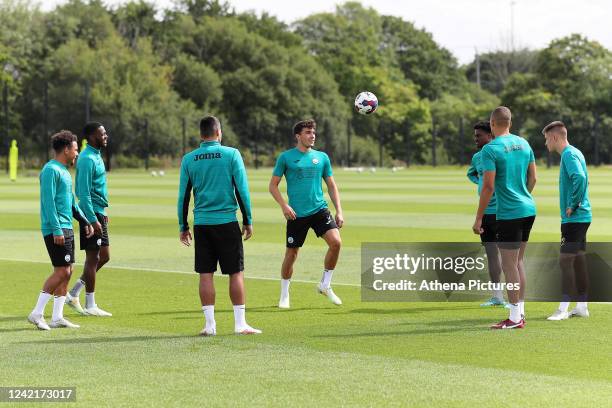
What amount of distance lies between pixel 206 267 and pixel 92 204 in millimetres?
2245

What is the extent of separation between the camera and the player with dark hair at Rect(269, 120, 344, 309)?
12867mm

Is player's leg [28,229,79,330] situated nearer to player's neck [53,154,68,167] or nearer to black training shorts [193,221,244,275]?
player's neck [53,154,68,167]

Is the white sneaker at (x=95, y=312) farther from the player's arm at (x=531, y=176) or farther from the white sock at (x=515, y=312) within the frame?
the player's arm at (x=531, y=176)

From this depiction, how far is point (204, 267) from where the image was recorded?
1062 cm

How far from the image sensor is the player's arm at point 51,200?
431 inches

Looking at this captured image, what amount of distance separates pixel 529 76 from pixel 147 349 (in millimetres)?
84507

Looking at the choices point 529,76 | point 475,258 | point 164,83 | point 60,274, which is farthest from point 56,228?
point 529,76

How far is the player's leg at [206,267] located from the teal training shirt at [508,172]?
262cm

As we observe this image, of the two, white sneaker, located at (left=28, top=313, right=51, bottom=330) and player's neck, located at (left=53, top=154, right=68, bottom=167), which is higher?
player's neck, located at (left=53, top=154, right=68, bottom=167)

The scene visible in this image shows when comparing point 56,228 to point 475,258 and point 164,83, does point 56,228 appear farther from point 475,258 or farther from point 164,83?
point 164,83

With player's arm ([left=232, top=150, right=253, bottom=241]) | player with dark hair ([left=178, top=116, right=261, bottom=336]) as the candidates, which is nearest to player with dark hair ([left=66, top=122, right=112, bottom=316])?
player with dark hair ([left=178, top=116, right=261, bottom=336])

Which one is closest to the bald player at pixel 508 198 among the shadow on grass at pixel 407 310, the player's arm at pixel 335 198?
the shadow on grass at pixel 407 310

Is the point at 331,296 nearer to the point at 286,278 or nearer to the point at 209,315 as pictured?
the point at 286,278

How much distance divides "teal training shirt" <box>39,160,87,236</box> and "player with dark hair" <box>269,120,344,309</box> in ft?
8.54
